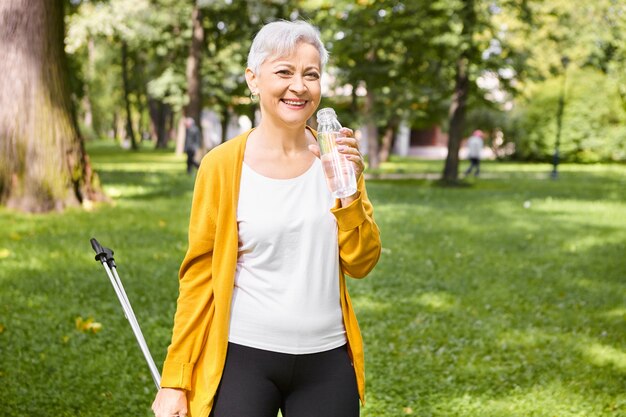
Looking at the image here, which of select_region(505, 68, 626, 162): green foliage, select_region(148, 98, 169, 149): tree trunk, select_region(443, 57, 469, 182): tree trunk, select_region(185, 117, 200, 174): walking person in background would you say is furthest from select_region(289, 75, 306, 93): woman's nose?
select_region(148, 98, 169, 149): tree trunk

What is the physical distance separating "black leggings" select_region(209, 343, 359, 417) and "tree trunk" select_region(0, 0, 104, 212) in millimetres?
11142

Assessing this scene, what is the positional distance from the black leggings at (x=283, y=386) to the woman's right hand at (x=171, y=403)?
0.36 feet

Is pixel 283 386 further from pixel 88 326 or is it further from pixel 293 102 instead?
pixel 88 326

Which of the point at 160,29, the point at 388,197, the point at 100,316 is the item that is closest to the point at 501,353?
the point at 100,316

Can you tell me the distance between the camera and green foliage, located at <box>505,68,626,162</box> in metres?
43.8

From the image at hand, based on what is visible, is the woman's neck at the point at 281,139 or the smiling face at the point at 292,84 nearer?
the smiling face at the point at 292,84

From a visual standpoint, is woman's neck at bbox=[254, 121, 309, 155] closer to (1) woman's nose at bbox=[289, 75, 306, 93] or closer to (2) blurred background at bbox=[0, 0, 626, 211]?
(1) woman's nose at bbox=[289, 75, 306, 93]

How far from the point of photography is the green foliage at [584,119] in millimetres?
43750

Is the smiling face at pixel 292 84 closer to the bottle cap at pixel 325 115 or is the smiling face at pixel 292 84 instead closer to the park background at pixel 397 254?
the bottle cap at pixel 325 115

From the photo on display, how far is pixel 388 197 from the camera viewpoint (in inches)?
778

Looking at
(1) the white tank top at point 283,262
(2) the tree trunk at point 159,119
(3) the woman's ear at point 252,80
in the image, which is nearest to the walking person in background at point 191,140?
(3) the woman's ear at point 252,80

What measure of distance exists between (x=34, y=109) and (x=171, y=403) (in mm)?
11295

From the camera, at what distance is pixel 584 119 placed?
4422cm

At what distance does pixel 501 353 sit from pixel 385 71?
19151mm
